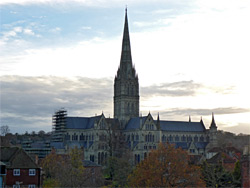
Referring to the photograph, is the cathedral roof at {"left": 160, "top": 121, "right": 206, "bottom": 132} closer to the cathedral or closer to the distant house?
the cathedral

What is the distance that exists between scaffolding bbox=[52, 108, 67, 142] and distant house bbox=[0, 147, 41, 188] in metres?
72.6

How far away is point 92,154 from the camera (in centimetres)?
12662

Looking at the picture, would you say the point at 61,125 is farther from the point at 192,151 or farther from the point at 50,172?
the point at 50,172

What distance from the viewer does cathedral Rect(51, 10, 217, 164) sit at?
12962 centimetres

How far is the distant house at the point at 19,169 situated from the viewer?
5691cm

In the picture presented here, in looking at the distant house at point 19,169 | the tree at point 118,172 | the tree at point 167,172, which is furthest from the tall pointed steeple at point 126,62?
the tree at point 167,172

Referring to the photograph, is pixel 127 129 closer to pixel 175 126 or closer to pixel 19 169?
pixel 175 126

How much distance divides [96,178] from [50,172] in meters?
8.61

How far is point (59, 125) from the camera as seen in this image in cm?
13475

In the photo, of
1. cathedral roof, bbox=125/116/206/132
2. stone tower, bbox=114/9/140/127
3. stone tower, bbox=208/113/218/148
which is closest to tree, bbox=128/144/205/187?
cathedral roof, bbox=125/116/206/132

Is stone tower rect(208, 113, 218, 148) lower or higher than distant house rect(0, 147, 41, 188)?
higher

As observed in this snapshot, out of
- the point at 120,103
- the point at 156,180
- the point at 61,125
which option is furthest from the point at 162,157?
the point at 120,103

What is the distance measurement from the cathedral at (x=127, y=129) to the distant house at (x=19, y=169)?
65332mm

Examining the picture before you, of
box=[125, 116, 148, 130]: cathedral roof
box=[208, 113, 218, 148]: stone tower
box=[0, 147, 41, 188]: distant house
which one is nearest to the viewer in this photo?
box=[0, 147, 41, 188]: distant house
